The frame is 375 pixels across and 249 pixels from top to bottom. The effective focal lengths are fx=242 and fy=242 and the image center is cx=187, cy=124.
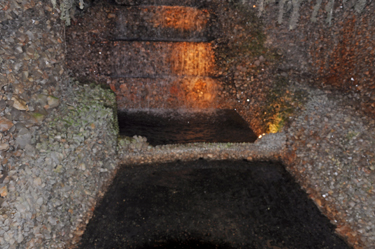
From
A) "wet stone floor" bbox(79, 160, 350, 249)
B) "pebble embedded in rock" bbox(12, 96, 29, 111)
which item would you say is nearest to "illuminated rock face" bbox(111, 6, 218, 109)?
"wet stone floor" bbox(79, 160, 350, 249)

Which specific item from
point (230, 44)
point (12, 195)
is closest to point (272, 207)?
point (12, 195)

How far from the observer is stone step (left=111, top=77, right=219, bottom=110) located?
9023mm

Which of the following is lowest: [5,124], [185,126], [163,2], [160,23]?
→ [185,126]

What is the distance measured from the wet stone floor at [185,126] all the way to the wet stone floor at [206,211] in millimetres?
1014

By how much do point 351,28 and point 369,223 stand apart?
537cm

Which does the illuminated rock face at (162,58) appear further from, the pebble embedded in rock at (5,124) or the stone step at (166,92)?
the pebble embedded in rock at (5,124)

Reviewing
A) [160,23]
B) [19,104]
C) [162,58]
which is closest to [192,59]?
[162,58]

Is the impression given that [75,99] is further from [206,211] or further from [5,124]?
[206,211]

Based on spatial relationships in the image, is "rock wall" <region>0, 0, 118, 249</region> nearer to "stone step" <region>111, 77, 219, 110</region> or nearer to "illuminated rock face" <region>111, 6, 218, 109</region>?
"stone step" <region>111, 77, 219, 110</region>

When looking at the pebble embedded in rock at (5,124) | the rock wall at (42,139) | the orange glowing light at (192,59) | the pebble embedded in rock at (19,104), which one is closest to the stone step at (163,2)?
the orange glowing light at (192,59)

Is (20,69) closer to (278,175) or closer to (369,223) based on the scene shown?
(278,175)

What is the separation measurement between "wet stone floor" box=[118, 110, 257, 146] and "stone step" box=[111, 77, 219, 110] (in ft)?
1.12

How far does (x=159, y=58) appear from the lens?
Answer: 356 inches

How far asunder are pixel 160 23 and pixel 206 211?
694cm
